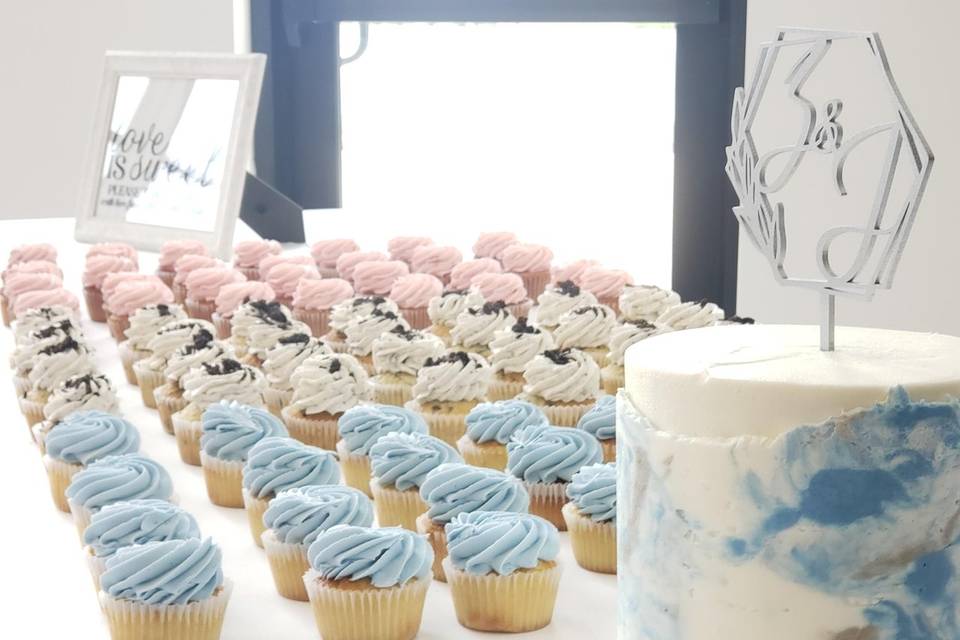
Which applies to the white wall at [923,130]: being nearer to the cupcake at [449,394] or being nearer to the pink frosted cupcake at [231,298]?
the pink frosted cupcake at [231,298]

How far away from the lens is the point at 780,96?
178 inches

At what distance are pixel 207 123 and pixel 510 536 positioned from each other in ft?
8.10

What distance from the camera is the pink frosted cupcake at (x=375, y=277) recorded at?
345cm

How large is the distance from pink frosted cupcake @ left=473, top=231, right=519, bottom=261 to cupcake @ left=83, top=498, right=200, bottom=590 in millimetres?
2181

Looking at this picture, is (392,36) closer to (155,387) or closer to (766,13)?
(766,13)

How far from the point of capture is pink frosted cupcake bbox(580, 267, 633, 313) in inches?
133

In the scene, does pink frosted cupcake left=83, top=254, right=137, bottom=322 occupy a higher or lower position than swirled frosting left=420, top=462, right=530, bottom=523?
lower

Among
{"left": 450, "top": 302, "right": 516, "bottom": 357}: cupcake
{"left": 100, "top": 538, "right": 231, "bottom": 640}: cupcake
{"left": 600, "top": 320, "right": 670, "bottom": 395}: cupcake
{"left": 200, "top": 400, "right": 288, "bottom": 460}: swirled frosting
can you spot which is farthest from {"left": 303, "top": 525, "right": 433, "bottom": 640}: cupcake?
{"left": 450, "top": 302, "right": 516, "bottom": 357}: cupcake

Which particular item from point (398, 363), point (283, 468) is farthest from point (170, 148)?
point (283, 468)

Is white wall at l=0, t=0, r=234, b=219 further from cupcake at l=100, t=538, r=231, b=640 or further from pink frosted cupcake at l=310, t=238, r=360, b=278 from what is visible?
cupcake at l=100, t=538, r=231, b=640

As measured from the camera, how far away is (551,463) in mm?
2004

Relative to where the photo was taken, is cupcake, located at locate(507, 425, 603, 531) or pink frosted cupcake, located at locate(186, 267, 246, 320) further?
pink frosted cupcake, located at locate(186, 267, 246, 320)

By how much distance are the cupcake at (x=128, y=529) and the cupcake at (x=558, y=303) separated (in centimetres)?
140

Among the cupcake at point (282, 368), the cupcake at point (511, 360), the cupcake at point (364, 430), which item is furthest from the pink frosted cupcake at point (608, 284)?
the cupcake at point (364, 430)
